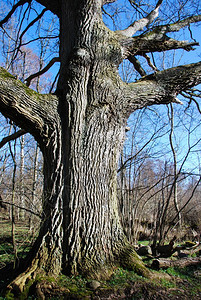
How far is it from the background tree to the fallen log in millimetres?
490

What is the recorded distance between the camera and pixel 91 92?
3.34 metres

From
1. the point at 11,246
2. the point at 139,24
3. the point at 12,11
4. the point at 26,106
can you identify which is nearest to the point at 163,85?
the point at 139,24

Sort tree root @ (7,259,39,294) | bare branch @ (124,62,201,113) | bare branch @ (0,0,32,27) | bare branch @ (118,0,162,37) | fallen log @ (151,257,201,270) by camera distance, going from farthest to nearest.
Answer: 1. bare branch @ (0,0,32,27)
2. bare branch @ (118,0,162,37)
3. bare branch @ (124,62,201,113)
4. fallen log @ (151,257,201,270)
5. tree root @ (7,259,39,294)

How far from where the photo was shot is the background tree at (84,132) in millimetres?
2744

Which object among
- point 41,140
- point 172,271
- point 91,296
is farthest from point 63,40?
point 172,271

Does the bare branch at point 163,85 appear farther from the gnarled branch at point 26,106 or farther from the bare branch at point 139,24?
the gnarled branch at point 26,106

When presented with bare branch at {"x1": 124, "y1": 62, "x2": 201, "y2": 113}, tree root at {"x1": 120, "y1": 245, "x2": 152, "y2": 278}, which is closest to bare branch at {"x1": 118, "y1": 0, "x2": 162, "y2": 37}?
bare branch at {"x1": 124, "y1": 62, "x2": 201, "y2": 113}

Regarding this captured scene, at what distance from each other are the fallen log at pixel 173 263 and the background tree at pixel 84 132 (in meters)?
0.49

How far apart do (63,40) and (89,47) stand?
74 cm

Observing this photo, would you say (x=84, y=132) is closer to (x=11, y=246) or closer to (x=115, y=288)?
(x=115, y=288)

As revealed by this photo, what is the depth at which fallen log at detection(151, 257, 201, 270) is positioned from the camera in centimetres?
325

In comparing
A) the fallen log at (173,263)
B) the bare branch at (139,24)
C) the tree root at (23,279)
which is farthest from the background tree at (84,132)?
the fallen log at (173,263)

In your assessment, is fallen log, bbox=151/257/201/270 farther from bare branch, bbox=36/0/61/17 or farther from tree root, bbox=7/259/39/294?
bare branch, bbox=36/0/61/17

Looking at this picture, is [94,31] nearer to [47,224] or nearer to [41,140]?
[41,140]
